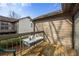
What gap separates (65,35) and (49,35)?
0.20m

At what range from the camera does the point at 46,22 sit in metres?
2.10

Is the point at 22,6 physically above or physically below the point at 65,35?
above

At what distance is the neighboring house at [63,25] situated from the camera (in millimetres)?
2029

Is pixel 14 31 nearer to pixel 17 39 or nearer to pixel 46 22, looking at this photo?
pixel 17 39

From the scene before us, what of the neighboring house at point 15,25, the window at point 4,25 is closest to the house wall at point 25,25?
the neighboring house at point 15,25

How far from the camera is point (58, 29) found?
82.4 inches

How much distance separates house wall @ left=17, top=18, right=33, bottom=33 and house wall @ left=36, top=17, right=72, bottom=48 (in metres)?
0.09

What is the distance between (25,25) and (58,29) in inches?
16.4

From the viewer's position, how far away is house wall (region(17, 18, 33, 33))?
2052 millimetres

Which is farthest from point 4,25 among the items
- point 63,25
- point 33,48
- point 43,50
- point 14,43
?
point 63,25

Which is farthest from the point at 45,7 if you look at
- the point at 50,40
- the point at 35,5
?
the point at 50,40

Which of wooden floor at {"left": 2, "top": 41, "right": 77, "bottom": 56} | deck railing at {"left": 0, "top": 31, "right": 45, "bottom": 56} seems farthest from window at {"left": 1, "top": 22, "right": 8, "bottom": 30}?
wooden floor at {"left": 2, "top": 41, "right": 77, "bottom": 56}

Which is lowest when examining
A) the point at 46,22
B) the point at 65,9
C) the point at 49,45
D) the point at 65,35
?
the point at 49,45

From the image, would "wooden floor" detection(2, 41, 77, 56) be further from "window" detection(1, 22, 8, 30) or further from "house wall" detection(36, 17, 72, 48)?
"window" detection(1, 22, 8, 30)
